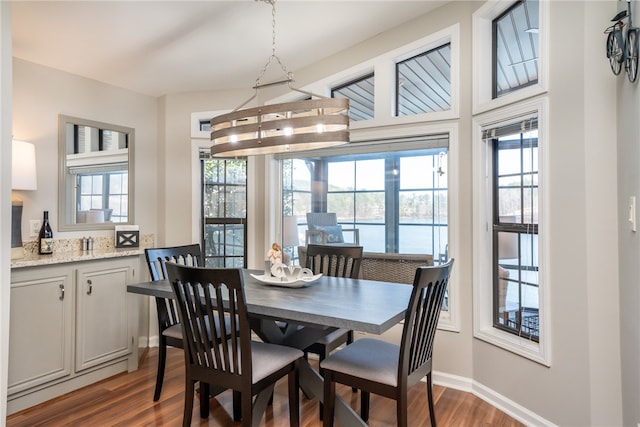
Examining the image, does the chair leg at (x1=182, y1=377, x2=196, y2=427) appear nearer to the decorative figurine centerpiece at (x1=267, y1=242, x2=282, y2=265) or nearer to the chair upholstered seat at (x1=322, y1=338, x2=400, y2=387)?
the chair upholstered seat at (x1=322, y1=338, x2=400, y2=387)

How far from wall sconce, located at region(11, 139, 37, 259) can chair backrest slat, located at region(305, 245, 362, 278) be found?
222 centimetres

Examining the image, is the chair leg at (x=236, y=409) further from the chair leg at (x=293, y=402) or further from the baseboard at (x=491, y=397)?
the baseboard at (x=491, y=397)

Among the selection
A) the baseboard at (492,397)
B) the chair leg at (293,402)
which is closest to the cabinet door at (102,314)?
the chair leg at (293,402)

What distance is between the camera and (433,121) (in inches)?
113

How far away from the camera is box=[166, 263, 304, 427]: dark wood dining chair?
5.96 feet

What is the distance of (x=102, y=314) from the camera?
3.00 m

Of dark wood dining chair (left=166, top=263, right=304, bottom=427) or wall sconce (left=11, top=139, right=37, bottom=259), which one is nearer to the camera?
dark wood dining chair (left=166, top=263, right=304, bottom=427)

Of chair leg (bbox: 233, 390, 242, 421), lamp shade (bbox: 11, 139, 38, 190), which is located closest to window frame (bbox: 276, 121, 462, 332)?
chair leg (bbox: 233, 390, 242, 421)

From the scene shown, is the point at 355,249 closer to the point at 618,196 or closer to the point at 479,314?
the point at 479,314

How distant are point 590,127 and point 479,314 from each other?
141cm

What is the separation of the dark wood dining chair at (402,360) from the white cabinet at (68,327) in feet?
6.70

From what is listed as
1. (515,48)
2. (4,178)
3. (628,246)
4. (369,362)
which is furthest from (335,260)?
(4,178)

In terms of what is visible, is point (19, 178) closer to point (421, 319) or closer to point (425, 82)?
point (421, 319)

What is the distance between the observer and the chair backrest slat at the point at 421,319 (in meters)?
1.78
